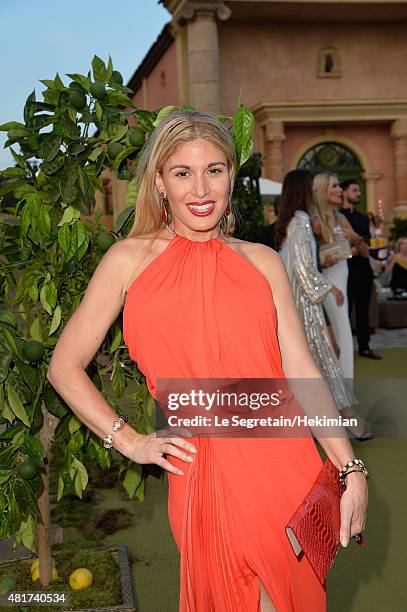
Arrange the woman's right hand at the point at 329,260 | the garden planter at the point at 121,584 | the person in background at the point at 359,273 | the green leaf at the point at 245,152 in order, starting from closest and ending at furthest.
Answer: the green leaf at the point at 245,152
the garden planter at the point at 121,584
the woman's right hand at the point at 329,260
the person in background at the point at 359,273

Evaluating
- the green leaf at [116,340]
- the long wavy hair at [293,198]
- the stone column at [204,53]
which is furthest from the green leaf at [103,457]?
the stone column at [204,53]

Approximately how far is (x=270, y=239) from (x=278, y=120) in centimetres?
1668

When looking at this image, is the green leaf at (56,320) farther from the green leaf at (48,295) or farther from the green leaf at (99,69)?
the green leaf at (99,69)

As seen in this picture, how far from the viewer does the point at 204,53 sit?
2167cm

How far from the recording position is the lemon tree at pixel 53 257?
2867 mm

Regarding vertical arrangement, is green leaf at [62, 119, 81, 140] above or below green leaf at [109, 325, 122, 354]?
above

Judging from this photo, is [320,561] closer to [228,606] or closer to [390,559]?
[228,606]

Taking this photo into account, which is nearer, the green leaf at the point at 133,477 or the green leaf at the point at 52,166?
the green leaf at the point at 52,166

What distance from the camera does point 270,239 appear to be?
21.5 ft

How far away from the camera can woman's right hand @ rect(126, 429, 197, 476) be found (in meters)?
1.86

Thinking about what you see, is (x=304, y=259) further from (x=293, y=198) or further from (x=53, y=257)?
(x=53, y=257)

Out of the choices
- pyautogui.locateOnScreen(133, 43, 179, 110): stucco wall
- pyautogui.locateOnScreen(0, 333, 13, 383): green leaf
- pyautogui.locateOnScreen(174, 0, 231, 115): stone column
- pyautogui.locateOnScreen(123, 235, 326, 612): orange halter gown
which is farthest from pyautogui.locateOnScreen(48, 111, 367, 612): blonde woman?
pyautogui.locateOnScreen(133, 43, 179, 110): stucco wall

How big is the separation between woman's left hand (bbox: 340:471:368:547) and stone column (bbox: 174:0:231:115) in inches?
802

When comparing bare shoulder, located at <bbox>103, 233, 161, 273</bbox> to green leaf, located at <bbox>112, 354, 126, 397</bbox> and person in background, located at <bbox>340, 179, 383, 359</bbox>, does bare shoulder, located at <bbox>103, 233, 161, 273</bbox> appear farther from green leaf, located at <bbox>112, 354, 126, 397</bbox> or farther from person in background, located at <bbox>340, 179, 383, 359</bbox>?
person in background, located at <bbox>340, 179, 383, 359</bbox>
